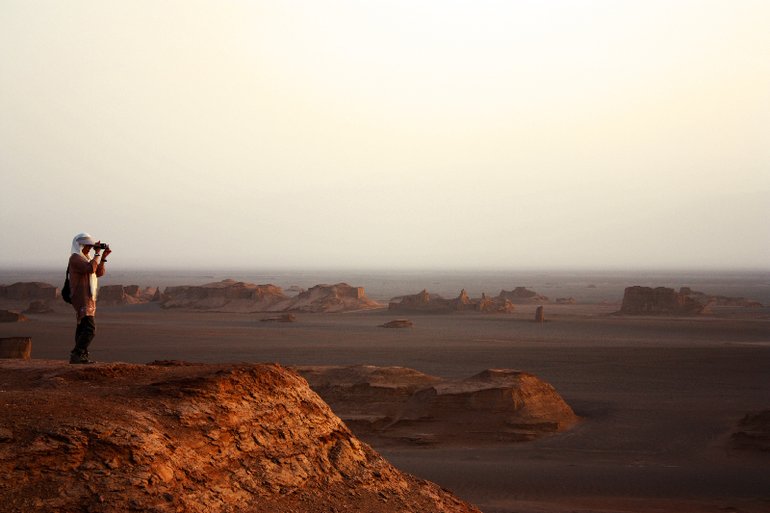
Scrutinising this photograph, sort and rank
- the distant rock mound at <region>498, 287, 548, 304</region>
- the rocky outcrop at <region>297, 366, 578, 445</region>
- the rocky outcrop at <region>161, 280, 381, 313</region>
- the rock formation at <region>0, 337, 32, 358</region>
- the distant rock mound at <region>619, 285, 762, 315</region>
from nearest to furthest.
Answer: the rock formation at <region>0, 337, 32, 358</region>, the rocky outcrop at <region>297, 366, 578, 445</region>, the distant rock mound at <region>619, 285, 762, 315</region>, the rocky outcrop at <region>161, 280, 381, 313</region>, the distant rock mound at <region>498, 287, 548, 304</region>

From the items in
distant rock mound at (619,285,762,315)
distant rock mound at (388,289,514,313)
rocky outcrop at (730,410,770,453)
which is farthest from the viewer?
distant rock mound at (388,289,514,313)

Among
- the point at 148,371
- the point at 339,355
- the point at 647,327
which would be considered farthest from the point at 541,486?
the point at 647,327

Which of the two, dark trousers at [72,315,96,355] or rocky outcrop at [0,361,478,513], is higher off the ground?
dark trousers at [72,315,96,355]

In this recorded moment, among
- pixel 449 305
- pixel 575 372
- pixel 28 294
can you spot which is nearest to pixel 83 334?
pixel 575 372

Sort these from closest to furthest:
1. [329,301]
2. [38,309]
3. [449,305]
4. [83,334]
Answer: [83,334]
[38,309]
[449,305]
[329,301]

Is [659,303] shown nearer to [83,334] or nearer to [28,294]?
[28,294]

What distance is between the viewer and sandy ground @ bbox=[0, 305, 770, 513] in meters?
14.8

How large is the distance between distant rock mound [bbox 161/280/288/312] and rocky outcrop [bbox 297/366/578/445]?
53969mm

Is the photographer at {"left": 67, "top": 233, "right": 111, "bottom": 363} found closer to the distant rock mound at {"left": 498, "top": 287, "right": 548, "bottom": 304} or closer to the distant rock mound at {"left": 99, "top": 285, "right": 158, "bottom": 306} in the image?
the distant rock mound at {"left": 99, "top": 285, "right": 158, "bottom": 306}

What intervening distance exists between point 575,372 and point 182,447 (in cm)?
2540

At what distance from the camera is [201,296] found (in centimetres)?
7875

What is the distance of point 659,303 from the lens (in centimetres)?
6712

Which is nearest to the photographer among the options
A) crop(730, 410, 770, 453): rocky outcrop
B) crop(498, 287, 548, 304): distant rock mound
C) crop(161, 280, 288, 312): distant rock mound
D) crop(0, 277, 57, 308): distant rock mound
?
crop(730, 410, 770, 453): rocky outcrop

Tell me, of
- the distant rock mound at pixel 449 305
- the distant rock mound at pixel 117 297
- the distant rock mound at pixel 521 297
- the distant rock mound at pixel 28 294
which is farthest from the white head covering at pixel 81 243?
the distant rock mound at pixel 521 297
